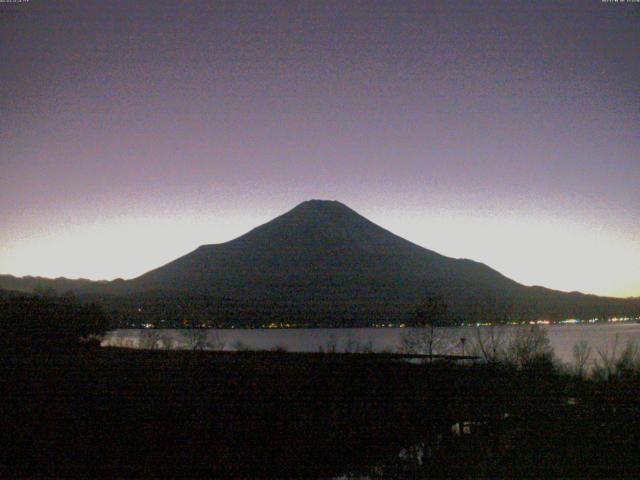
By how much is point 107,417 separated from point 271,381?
866 centimetres

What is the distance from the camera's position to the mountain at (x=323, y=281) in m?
110

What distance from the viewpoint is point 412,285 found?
125 m

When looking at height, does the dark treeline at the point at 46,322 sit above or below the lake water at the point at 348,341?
above

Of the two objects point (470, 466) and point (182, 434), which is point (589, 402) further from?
point (182, 434)

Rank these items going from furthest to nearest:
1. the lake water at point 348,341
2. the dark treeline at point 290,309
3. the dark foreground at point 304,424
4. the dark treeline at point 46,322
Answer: the dark treeline at point 290,309, the lake water at point 348,341, the dark treeline at point 46,322, the dark foreground at point 304,424

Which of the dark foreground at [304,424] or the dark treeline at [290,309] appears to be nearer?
the dark foreground at [304,424]

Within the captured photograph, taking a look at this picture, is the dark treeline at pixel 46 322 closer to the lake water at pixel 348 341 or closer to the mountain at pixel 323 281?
the lake water at pixel 348 341

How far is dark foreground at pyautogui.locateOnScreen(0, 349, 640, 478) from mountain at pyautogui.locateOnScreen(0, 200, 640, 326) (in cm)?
7427

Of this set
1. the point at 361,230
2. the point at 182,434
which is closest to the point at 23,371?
the point at 182,434

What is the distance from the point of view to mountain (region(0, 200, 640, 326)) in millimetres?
109625

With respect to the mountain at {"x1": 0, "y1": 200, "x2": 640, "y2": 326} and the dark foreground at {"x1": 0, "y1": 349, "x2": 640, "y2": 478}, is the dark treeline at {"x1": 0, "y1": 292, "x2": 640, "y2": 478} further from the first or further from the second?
the mountain at {"x1": 0, "y1": 200, "x2": 640, "y2": 326}

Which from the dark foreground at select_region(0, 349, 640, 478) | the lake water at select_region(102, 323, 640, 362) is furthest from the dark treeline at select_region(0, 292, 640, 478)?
the lake water at select_region(102, 323, 640, 362)

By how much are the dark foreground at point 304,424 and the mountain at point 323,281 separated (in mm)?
74271

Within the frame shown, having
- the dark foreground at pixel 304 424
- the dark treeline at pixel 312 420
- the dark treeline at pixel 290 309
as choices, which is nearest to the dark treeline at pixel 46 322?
the dark treeline at pixel 312 420
